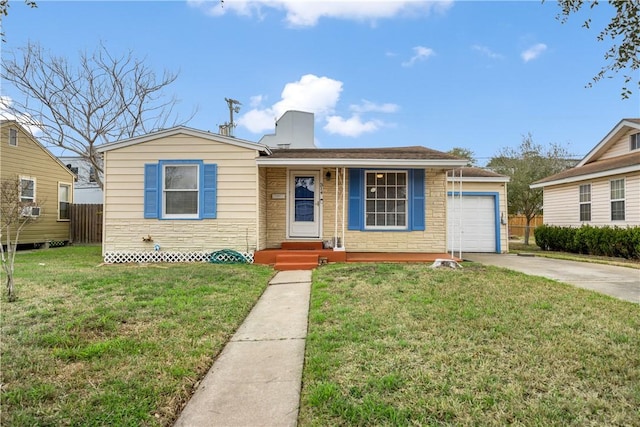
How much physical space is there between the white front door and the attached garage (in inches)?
210

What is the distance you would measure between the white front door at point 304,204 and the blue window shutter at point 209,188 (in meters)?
2.06

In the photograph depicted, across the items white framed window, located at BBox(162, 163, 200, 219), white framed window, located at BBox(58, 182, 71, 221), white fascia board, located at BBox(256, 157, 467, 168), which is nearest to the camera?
white fascia board, located at BBox(256, 157, 467, 168)

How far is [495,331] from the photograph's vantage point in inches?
138

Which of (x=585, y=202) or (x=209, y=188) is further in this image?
(x=585, y=202)

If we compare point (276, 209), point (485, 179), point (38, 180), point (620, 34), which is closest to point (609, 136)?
point (485, 179)

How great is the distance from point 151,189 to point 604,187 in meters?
14.9

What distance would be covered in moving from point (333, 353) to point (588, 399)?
71.5 inches

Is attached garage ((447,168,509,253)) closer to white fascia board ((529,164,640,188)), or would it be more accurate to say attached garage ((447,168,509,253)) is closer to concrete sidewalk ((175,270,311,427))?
white fascia board ((529,164,640,188))

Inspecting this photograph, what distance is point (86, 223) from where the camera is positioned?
587 inches

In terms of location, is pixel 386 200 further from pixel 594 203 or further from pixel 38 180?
pixel 38 180

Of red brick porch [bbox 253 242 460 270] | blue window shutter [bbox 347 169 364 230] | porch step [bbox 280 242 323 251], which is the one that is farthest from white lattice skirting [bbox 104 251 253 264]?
blue window shutter [bbox 347 169 364 230]

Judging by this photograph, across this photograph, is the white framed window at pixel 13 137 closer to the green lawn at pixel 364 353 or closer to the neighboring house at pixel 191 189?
the neighboring house at pixel 191 189

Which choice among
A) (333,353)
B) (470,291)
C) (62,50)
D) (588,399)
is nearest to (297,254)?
(470,291)

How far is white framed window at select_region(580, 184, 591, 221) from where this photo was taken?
1293cm
